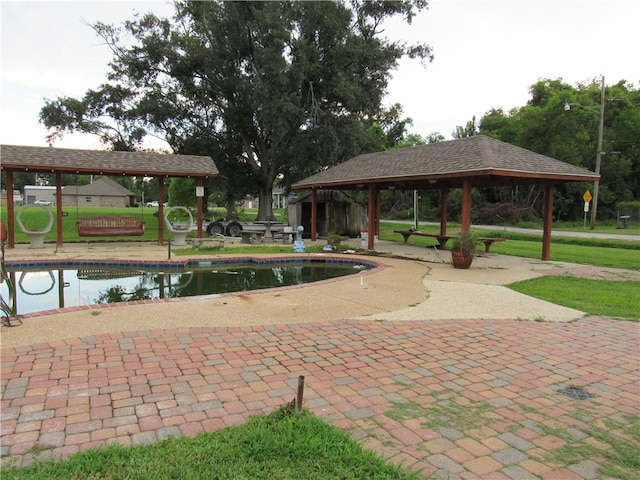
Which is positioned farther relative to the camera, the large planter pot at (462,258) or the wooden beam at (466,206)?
the wooden beam at (466,206)

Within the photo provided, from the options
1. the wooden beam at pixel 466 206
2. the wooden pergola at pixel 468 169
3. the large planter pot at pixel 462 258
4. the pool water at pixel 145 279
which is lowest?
the pool water at pixel 145 279

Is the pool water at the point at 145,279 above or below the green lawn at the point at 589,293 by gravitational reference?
below

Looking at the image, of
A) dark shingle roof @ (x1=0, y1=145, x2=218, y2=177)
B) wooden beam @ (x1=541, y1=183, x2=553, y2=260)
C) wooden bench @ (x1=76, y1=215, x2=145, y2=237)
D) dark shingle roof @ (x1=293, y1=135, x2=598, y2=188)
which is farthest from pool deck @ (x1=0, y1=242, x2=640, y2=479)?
wooden bench @ (x1=76, y1=215, x2=145, y2=237)

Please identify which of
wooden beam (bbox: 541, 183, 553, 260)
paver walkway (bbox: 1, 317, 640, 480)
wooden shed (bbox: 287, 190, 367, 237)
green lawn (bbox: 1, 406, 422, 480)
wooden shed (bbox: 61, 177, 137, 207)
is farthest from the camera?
wooden shed (bbox: 61, 177, 137, 207)

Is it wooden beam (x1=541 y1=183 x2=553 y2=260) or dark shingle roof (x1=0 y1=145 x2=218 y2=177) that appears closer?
wooden beam (x1=541 y1=183 x2=553 y2=260)

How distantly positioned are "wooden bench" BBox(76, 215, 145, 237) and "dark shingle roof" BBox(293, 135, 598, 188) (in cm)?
720

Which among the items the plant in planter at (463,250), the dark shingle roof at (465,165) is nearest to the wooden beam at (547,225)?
the dark shingle roof at (465,165)

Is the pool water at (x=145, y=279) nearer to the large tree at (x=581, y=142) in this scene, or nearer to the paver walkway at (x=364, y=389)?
the paver walkway at (x=364, y=389)

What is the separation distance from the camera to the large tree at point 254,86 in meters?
22.1

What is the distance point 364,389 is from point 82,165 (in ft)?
45.5

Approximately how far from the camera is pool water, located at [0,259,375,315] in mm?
7852

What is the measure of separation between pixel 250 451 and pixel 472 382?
6.71 feet

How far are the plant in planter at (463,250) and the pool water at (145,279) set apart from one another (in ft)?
7.36

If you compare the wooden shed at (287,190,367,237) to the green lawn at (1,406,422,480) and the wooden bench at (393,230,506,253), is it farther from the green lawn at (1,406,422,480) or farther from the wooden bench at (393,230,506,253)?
the green lawn at (1,406,422,480)
